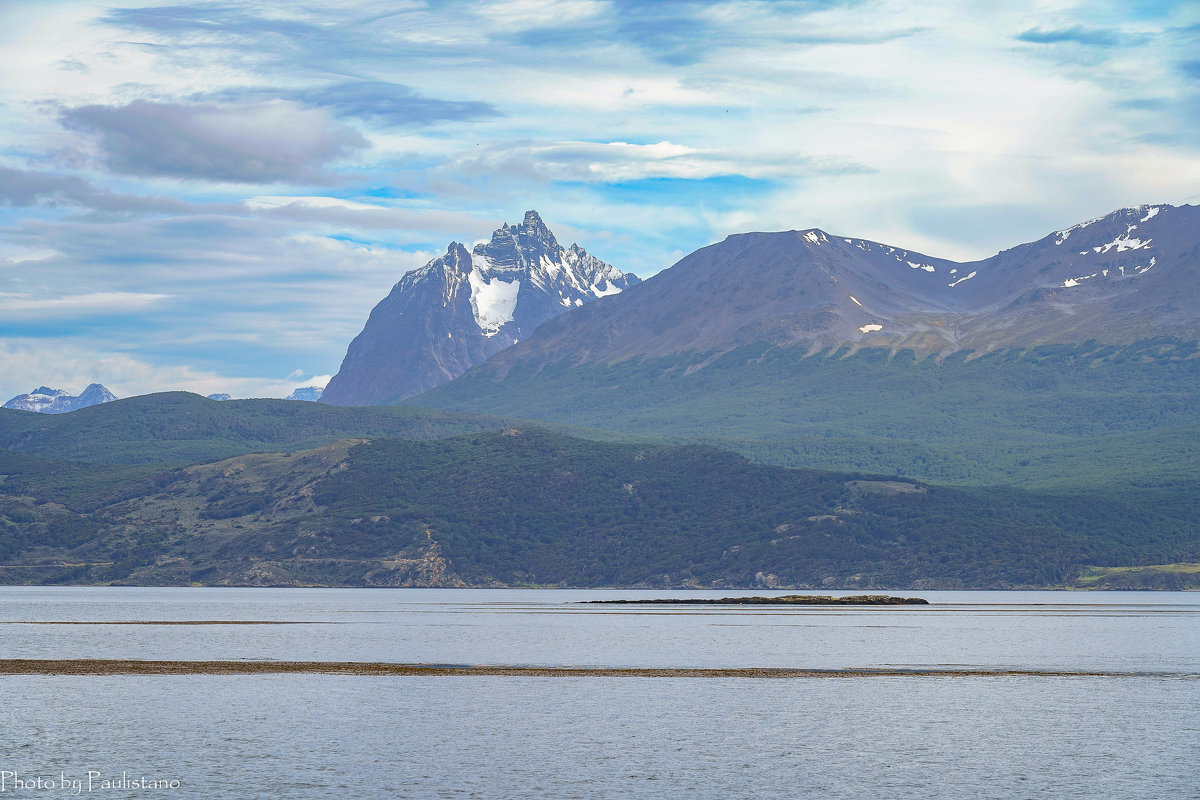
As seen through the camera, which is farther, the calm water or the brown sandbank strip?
the brown sandbank strip

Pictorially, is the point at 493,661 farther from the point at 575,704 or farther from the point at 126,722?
the point at 126,722

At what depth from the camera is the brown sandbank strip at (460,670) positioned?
138 m

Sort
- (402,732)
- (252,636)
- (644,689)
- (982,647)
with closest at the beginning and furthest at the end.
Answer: (402,732) → (644,689) → (982,647) → (252,636)

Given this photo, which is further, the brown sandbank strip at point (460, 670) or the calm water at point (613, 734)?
the brown sandbank strip at point (460, 670)

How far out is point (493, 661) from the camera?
507ft

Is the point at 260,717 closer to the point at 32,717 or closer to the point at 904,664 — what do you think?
the point at 32,717

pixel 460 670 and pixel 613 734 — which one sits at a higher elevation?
pixel 613 734

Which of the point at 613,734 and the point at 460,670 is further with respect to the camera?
the point at 460,670

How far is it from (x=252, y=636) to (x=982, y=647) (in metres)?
103

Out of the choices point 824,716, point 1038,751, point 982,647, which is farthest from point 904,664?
point 1038,751

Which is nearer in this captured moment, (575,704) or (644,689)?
(575,704)

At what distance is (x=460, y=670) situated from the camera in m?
142

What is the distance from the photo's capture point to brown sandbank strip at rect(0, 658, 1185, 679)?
452 feet

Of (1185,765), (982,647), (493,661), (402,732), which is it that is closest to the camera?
(1185,765)
